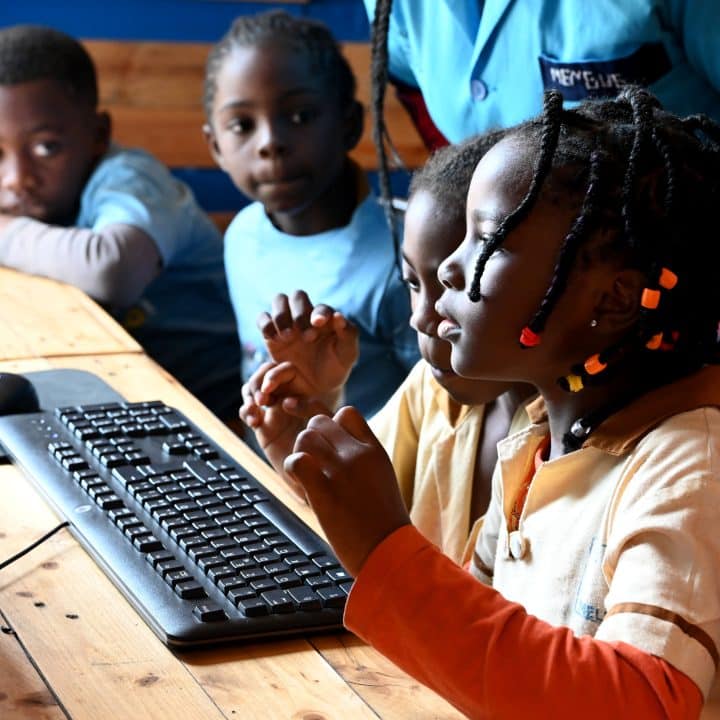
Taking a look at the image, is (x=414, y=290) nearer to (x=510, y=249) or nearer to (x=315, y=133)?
(x=510, y=249)

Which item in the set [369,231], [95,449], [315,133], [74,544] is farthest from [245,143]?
[74,544]

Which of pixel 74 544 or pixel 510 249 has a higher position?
pixel 510 249

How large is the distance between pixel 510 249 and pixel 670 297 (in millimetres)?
111

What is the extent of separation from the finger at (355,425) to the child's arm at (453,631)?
0.02m

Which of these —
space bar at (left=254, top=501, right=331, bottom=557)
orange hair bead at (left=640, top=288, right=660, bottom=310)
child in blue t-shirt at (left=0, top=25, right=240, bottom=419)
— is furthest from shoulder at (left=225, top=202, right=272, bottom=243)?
orange hair bead at (left=640, top=288, right=660, bottom=310)

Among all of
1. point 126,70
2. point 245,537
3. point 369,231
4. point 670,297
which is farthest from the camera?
point 126,70

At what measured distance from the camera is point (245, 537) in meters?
1.04

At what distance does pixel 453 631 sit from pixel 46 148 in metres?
1.75

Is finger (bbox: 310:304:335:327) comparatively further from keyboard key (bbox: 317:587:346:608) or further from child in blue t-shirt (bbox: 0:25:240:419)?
child in blue t-shirt (bbox: 0:25:240:419)

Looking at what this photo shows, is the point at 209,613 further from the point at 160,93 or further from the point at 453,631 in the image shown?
the point at 160,93

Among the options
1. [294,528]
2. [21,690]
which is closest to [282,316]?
[294,528]

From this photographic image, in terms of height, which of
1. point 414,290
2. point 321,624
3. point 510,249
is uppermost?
point 510,249

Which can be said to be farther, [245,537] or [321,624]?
[245,537]

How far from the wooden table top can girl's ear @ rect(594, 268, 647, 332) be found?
27 cm
